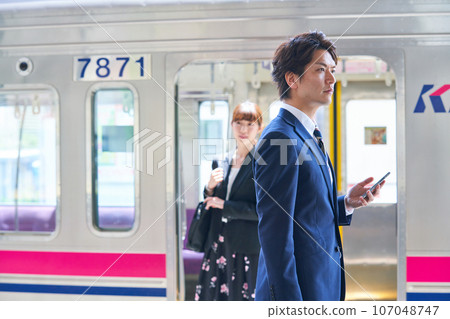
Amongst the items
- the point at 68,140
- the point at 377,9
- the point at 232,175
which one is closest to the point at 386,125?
the point at 377,9

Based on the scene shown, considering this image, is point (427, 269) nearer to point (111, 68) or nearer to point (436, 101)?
point (436, 101)

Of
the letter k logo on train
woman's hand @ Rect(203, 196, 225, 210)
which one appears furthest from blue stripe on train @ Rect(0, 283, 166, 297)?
the letter k logo on train

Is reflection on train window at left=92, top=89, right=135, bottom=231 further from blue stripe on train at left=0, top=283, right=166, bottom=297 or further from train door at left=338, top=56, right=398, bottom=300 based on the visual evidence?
train door at left=338, top=56, right=398, bottom=300

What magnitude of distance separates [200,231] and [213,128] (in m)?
1.40

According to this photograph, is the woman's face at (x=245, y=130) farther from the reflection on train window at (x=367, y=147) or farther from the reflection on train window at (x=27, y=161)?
the reflection on train window at (x=27, y=161)

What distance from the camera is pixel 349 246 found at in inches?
134

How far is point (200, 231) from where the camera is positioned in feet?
9.69

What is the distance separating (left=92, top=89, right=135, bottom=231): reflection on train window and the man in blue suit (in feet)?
5.02

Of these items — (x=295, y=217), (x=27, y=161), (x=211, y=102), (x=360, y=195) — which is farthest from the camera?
(x=211, y=102)

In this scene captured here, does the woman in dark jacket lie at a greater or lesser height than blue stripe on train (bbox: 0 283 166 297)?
greater

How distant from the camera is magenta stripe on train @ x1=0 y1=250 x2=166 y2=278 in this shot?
301cm

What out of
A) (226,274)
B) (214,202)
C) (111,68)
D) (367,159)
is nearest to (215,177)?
(214,202)

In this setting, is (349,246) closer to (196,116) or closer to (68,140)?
(196,116)

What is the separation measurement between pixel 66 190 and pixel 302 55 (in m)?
2.01
